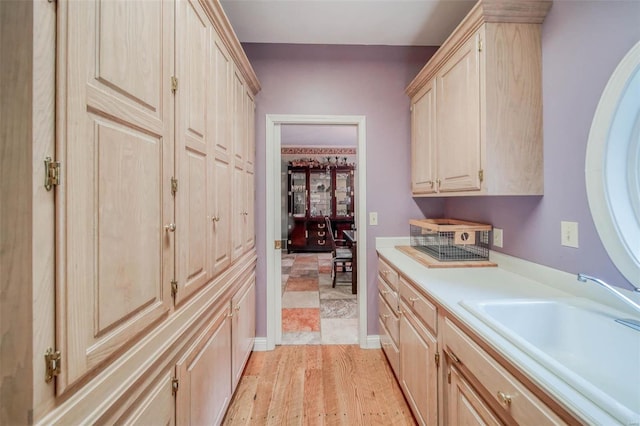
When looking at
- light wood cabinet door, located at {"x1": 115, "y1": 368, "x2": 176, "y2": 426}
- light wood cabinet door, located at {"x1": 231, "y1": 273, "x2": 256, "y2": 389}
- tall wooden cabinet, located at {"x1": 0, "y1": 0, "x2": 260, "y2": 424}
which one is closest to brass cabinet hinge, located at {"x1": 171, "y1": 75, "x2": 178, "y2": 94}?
tall wooden cabinet, located at {"x1": 0, "y1": 0, "x2": 260, "y2": 424}

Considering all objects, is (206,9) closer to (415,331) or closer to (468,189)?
(468,189)

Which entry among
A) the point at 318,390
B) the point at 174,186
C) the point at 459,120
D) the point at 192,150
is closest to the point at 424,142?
the point at 459,120

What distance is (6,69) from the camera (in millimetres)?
507

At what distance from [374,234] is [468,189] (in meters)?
1.00

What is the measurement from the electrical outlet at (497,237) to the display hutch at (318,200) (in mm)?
4575

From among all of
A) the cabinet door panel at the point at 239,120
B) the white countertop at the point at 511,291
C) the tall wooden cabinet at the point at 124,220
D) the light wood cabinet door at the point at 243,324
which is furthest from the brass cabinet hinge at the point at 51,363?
the cabinet door panel at the point at 239,120

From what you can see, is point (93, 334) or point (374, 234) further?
point (374, 234)

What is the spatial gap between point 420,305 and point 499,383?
611mm

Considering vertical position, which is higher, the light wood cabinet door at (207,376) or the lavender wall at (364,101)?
the lavender wall at (364,101)

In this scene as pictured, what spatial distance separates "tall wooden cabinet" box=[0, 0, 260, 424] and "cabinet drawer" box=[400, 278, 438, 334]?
1047 millimetres

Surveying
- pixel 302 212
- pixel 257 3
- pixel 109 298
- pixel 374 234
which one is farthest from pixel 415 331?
pixel 302 212

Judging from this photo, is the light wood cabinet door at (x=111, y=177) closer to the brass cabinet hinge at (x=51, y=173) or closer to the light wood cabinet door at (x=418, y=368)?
the brass cabinet hinge at (x=51, y=173)

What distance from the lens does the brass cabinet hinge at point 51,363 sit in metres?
0.54

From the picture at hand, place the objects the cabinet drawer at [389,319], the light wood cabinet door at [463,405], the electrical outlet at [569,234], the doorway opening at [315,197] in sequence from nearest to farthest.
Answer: the light wood cabinet door at [463,405]
the electrical outlet at [569,234]
the cabinet drawer at [389,319]
the doorway opening at [315,197]
